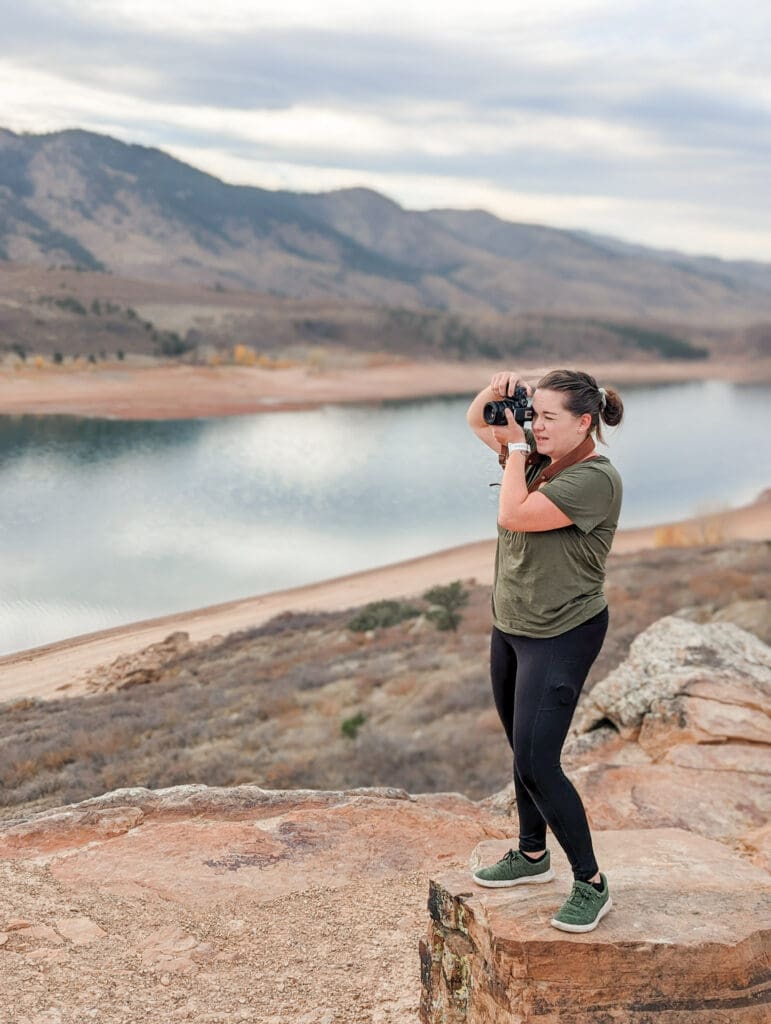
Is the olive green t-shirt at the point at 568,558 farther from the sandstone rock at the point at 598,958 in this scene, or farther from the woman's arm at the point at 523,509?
the sandstone rock at the point at 598,958

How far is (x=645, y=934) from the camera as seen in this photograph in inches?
117

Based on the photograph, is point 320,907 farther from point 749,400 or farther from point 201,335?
point 749,400

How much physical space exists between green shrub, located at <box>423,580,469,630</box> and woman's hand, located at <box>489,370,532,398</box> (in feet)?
36.5

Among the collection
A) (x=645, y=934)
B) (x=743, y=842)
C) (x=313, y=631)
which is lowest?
(x=313, y=631)

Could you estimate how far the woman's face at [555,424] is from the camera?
2.97m

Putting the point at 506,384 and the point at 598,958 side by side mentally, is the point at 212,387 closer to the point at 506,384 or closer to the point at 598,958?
the point at 506,384

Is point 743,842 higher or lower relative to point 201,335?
lower

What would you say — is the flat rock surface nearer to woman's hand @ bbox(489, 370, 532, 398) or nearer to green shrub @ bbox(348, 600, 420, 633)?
woman's hand @ bbox(489, 370, 532, 398)

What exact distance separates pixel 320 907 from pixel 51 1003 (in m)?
1.17

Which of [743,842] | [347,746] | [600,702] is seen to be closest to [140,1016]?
[743,842]

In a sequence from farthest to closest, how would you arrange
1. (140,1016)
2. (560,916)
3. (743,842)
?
(743,842) → (140,1016) → (560,916)

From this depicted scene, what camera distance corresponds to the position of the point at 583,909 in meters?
2.98

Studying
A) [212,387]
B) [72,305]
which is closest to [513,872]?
[212,387]

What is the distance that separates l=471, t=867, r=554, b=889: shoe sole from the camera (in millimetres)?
3209
